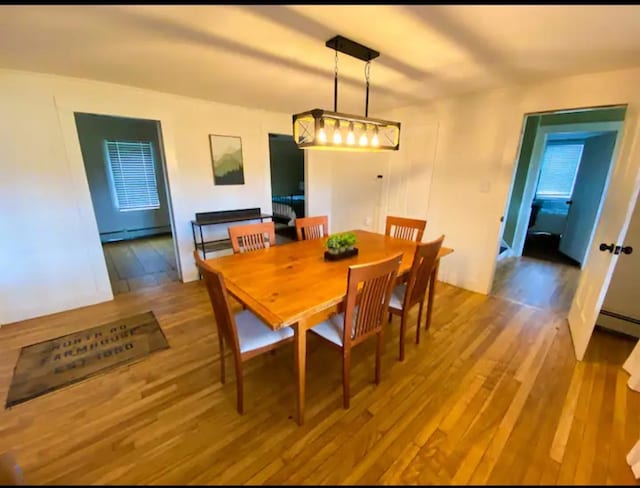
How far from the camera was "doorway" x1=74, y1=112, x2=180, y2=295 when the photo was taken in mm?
5156

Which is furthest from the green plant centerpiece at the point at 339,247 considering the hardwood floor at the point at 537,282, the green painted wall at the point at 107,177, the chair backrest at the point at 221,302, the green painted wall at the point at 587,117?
the green painted wall at the point at 107,177

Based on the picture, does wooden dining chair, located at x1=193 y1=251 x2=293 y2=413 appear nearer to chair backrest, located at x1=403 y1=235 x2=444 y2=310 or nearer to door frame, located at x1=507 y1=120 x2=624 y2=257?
chair backrest, located at x1=403 y1=235 x2=444 y2=310

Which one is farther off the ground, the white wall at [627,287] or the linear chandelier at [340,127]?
the linear chandelier at [340,127]

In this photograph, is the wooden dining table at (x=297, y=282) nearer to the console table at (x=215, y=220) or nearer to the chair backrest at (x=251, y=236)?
the chair backrest at (x=251, y=236)

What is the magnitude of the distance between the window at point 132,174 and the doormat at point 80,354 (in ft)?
13.5

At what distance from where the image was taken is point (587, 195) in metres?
4.25

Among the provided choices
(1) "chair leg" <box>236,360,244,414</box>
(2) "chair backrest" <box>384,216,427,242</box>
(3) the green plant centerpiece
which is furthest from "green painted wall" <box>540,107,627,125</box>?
(1) "chair leg" <box>236,360,244,414</box>

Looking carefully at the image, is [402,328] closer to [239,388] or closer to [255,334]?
[255,334]

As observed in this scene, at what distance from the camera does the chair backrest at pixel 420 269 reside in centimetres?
187

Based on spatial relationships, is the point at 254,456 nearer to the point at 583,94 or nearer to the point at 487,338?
the point at 487,338

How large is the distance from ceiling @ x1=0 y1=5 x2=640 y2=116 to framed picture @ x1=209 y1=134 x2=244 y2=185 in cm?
86

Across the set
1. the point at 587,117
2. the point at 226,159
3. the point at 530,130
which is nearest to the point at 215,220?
the point at 226,159

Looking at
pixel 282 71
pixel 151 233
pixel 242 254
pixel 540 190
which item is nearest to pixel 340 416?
pixel 242 254

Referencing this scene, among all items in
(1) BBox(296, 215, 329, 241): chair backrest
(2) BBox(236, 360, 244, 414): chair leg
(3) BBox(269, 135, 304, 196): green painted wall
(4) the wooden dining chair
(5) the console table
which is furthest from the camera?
(3) BBox(269, 135, 304, 196): green painted wall
